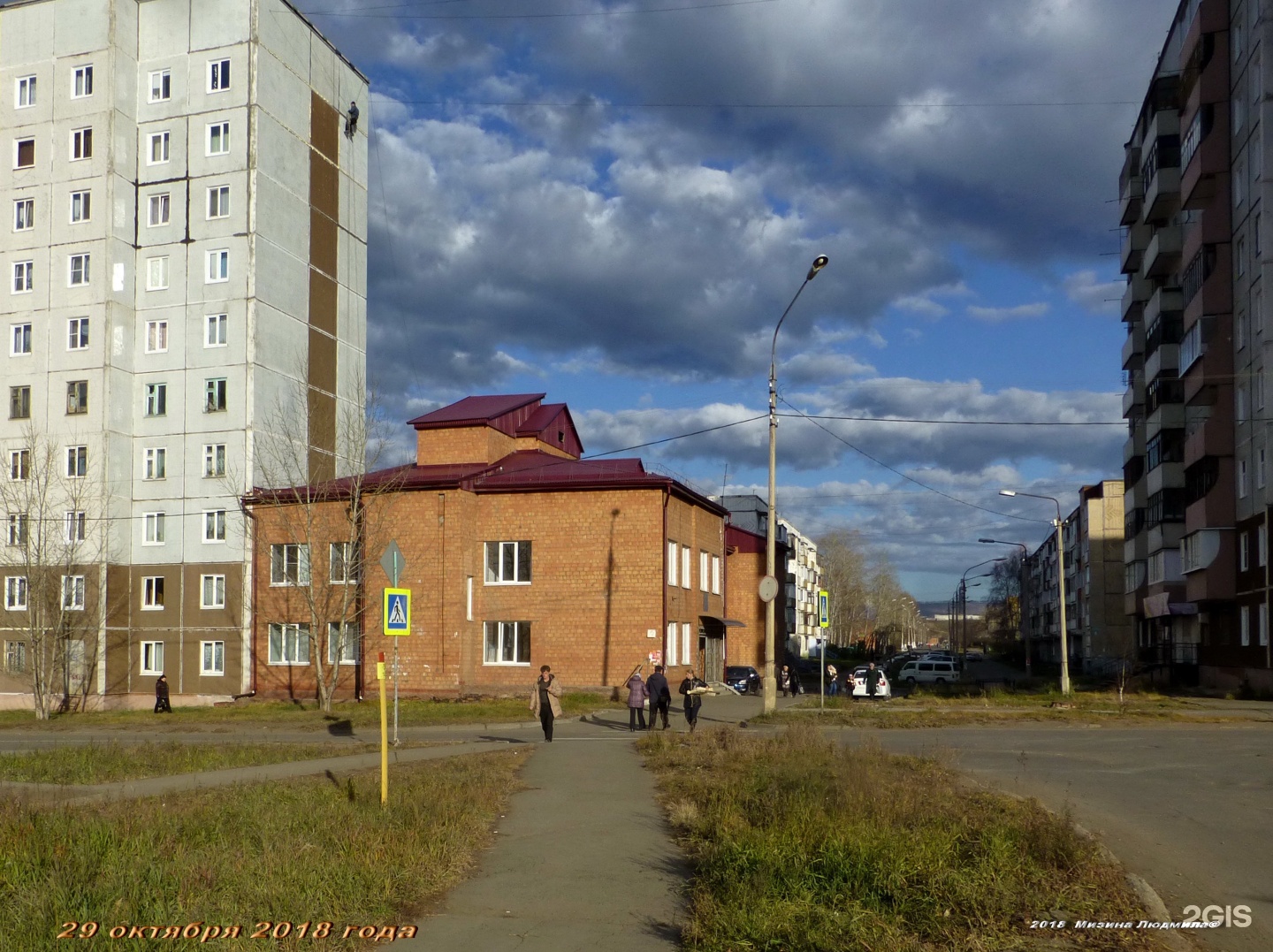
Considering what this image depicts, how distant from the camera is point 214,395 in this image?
4762 centimetres

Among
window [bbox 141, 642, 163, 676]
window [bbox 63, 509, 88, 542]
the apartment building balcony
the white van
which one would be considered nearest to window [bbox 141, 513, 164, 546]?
window [bbox 63, 509, 88, 542]

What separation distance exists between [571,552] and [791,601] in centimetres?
7489

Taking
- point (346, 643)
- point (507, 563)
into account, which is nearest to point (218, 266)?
point (346, 643)

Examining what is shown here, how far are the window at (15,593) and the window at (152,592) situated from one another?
472cm

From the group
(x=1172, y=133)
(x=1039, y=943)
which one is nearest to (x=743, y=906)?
(x=1039, y=943)

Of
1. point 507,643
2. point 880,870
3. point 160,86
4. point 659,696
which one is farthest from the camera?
point 160,86

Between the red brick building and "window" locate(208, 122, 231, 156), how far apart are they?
53.6 feet

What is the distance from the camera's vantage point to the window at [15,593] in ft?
156

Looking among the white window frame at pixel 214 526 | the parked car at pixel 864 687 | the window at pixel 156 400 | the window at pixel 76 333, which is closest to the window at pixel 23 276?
the window at pixel 76 333

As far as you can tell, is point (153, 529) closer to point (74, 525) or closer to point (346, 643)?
point (74, 525)

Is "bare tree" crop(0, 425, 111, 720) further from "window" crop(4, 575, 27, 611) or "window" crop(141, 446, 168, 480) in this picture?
"window" crop(141, 446, 168, 480)

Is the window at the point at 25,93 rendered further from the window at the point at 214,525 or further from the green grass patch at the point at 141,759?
the green grass patch at the point at 141,759

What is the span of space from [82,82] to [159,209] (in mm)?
6546

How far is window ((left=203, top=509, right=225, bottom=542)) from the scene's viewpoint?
46.8 m
